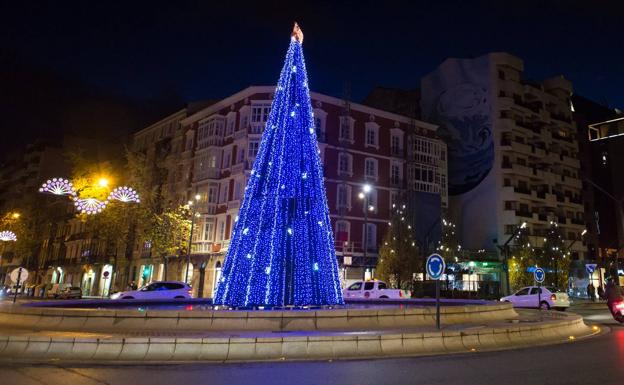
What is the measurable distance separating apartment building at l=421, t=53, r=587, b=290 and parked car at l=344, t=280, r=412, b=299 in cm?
2635

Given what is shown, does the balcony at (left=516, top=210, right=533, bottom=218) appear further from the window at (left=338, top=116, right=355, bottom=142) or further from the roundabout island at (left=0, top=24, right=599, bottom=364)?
the roundabout island at (left=0, top=24, right=599, bottom=364)

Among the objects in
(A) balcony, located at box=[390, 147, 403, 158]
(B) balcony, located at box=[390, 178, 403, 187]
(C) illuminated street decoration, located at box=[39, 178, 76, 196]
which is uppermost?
(A) balcony, located at box=[390, 147, 403, 158]

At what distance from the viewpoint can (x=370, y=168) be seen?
4609 cm

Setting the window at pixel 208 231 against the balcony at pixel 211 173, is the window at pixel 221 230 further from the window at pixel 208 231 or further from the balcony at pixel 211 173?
the balcony at pixel 211 173

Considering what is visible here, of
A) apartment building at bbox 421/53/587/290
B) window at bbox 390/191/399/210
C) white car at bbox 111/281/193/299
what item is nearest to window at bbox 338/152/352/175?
window at bbox 390/191/399/210

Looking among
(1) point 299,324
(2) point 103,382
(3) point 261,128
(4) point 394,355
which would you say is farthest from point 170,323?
(3) point 261,128

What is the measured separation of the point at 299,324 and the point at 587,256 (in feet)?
202

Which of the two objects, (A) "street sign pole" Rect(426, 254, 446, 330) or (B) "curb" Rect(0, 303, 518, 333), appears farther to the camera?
(A) "street sign pole" Rect(426, 254, 446, 330)

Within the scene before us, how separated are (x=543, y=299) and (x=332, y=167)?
2155 centimetres

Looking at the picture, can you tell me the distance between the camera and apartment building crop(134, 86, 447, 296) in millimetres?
42000

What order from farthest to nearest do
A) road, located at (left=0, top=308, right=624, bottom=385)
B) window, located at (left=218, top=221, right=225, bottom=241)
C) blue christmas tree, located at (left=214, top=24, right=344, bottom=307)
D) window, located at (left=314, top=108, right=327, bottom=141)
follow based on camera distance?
window, located at (left=314, top=108, right=327, bottom=141) → window, located at (left=218, top=221, right=225, bottom=241) → blue christmas tree, located at (left=214, top=24, right=344, bottom=307) → road, located at (left=0, top=308, right=624, bottom=385)

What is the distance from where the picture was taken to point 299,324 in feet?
37.3

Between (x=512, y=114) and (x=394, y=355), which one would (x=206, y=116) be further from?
(x=394, y=355)

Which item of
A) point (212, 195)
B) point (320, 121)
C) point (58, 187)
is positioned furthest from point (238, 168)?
point (58, 187)
